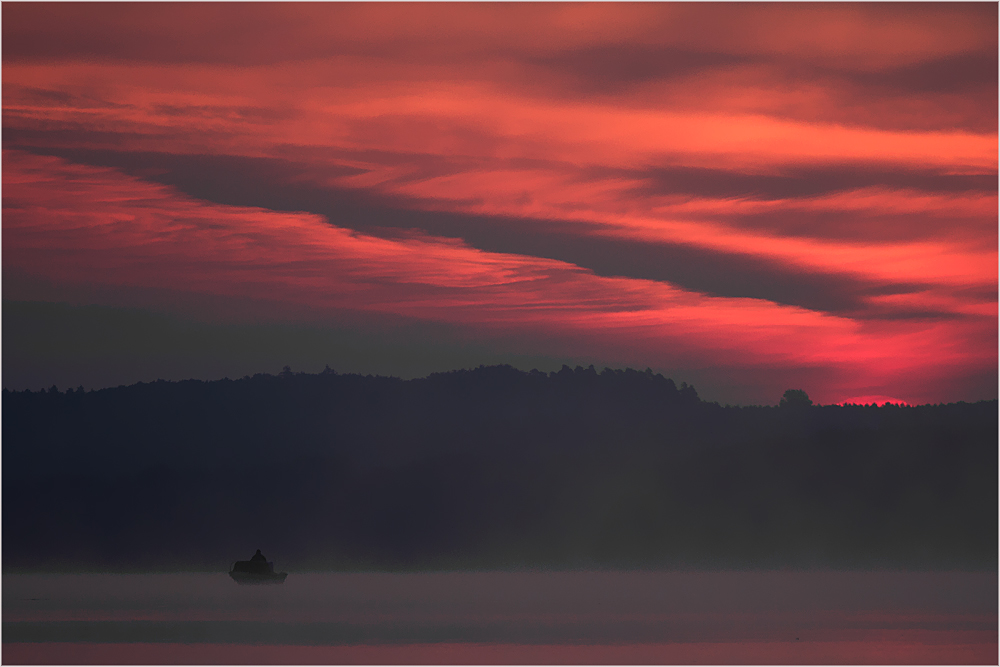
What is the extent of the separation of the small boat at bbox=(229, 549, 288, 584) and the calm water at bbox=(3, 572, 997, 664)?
849 mm

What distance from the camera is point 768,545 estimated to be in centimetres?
16488

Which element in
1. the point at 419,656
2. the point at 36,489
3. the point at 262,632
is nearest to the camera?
the point at 419,656

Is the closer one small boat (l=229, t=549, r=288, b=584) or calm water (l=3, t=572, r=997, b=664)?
calm water (l=3, t=572, r=997, b=664)

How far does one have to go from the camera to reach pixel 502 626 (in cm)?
5322

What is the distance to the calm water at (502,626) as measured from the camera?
42.5 m

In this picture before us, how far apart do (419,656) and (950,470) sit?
128903 mm

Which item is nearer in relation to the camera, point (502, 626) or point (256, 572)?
point (502, 626)

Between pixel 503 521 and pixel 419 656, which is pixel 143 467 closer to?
pixel 503 521

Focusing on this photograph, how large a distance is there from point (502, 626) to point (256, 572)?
109ft

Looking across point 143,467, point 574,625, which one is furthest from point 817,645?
point 143,467

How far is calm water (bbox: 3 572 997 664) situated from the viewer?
42.5 meters

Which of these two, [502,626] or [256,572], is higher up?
[502,626]

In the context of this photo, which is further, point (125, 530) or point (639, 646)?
point (125, 530)

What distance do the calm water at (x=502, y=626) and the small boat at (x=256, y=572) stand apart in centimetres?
85
